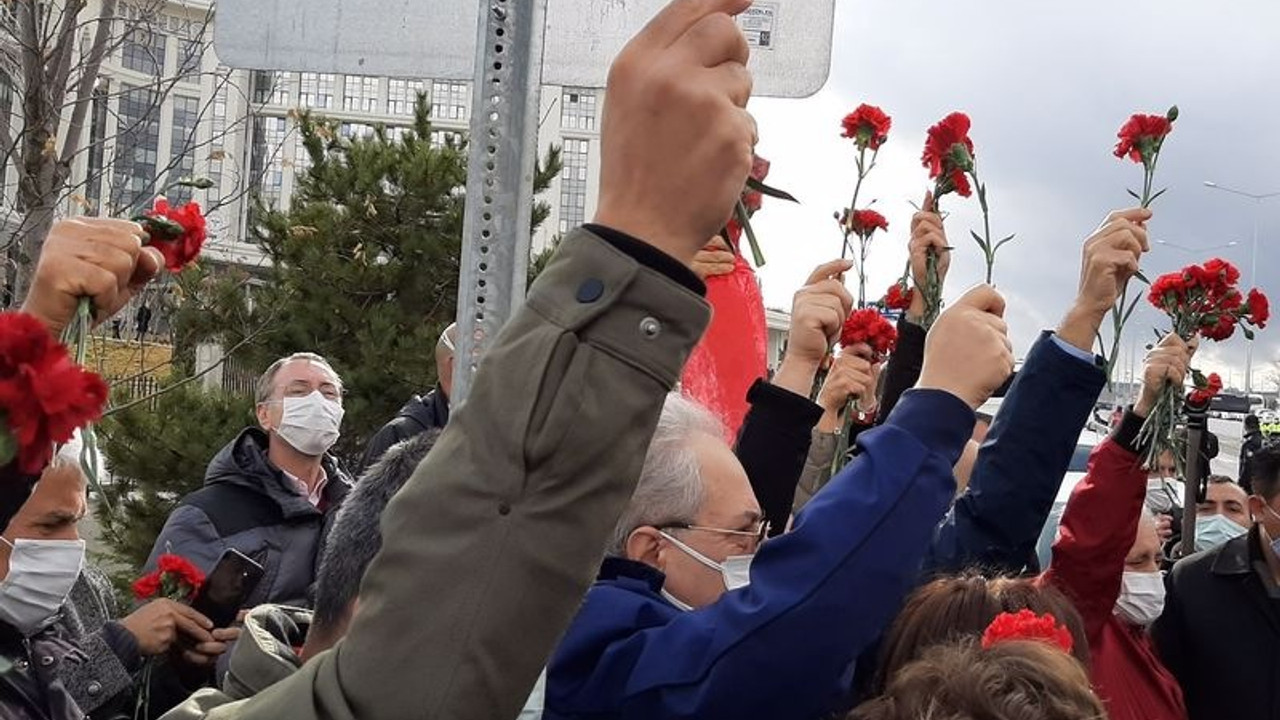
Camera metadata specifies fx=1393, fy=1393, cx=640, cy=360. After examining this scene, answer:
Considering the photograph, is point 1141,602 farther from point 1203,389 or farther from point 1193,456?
point 1203,389

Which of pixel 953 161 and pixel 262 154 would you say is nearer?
pixel 953 161

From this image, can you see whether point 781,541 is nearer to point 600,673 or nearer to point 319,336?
point 600,673

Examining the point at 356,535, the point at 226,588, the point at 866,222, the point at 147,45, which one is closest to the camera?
the point at 356,535

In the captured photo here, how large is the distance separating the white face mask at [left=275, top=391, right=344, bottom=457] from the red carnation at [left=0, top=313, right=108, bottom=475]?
12.7 ft

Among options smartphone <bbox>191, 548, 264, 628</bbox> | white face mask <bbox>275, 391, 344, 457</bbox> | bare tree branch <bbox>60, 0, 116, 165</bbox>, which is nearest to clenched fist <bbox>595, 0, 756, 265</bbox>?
smartphone <bbox>191, 548, 264, 628</bbox>

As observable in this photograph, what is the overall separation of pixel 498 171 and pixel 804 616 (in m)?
0.76

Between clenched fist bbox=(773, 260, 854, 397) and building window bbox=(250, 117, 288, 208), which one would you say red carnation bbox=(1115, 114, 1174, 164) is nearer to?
clenched fist bbox=(773, 260, 854, 397)

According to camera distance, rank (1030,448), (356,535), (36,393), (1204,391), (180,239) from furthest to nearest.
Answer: (1204,391)
(1030,448)
(356,535)
(180,239)
(36,393)

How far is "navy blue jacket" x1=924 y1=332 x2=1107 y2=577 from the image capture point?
2.81 m

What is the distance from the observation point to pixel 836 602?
6.53 ft

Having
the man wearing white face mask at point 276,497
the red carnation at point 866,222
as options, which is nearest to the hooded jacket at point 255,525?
the man wearing white face mask at point 276,497

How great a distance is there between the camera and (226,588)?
12.4ft

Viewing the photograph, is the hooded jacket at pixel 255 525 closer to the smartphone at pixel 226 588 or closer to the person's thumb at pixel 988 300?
the smartphone at pixel 226 588

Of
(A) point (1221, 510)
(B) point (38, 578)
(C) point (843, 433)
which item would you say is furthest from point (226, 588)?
(A) point (1221, 510)
